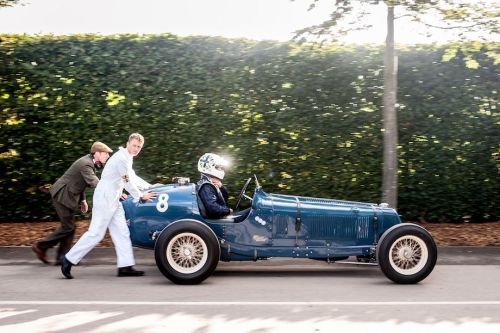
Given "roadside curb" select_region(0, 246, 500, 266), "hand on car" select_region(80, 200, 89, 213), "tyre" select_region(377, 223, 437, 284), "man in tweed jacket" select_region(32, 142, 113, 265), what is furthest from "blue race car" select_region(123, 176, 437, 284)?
"roadside curb" select_region(0, 246, 500, 266)

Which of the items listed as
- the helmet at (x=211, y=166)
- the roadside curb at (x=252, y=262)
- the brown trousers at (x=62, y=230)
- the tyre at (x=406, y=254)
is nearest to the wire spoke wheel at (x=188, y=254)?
the helmet at (x=211, y=166)

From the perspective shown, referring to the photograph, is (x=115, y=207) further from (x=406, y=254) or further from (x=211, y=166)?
(x=406, y=254)

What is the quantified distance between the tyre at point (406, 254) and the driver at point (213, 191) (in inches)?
71.2

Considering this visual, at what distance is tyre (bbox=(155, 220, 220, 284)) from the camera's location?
28.0 feet

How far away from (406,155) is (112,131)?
203 inches

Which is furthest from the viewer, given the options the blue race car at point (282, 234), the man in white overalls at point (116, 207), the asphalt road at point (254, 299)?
the man in white overalls at point (116, 207)

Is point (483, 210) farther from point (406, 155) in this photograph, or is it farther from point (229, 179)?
point (229, 179)

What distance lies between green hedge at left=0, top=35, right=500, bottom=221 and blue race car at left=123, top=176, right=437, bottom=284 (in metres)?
3.32

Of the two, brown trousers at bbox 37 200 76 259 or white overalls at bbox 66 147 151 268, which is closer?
white overalls at bbox 66 147 151 268

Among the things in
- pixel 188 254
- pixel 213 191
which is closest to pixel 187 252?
pixel 188 254

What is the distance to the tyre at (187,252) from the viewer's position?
28.0 ft

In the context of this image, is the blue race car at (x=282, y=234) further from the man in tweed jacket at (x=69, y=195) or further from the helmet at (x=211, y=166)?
the man in tweed jacket at (x=69, y=195)

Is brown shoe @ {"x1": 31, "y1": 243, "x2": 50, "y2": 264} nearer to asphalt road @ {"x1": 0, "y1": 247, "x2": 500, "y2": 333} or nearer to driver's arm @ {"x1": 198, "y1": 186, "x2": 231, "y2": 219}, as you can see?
asphalt road @ {"x1": 0, "y1": 247, "x2": 500, "y2": 333}

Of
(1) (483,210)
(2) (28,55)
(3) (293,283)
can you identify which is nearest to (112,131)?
(2) (28,55)
